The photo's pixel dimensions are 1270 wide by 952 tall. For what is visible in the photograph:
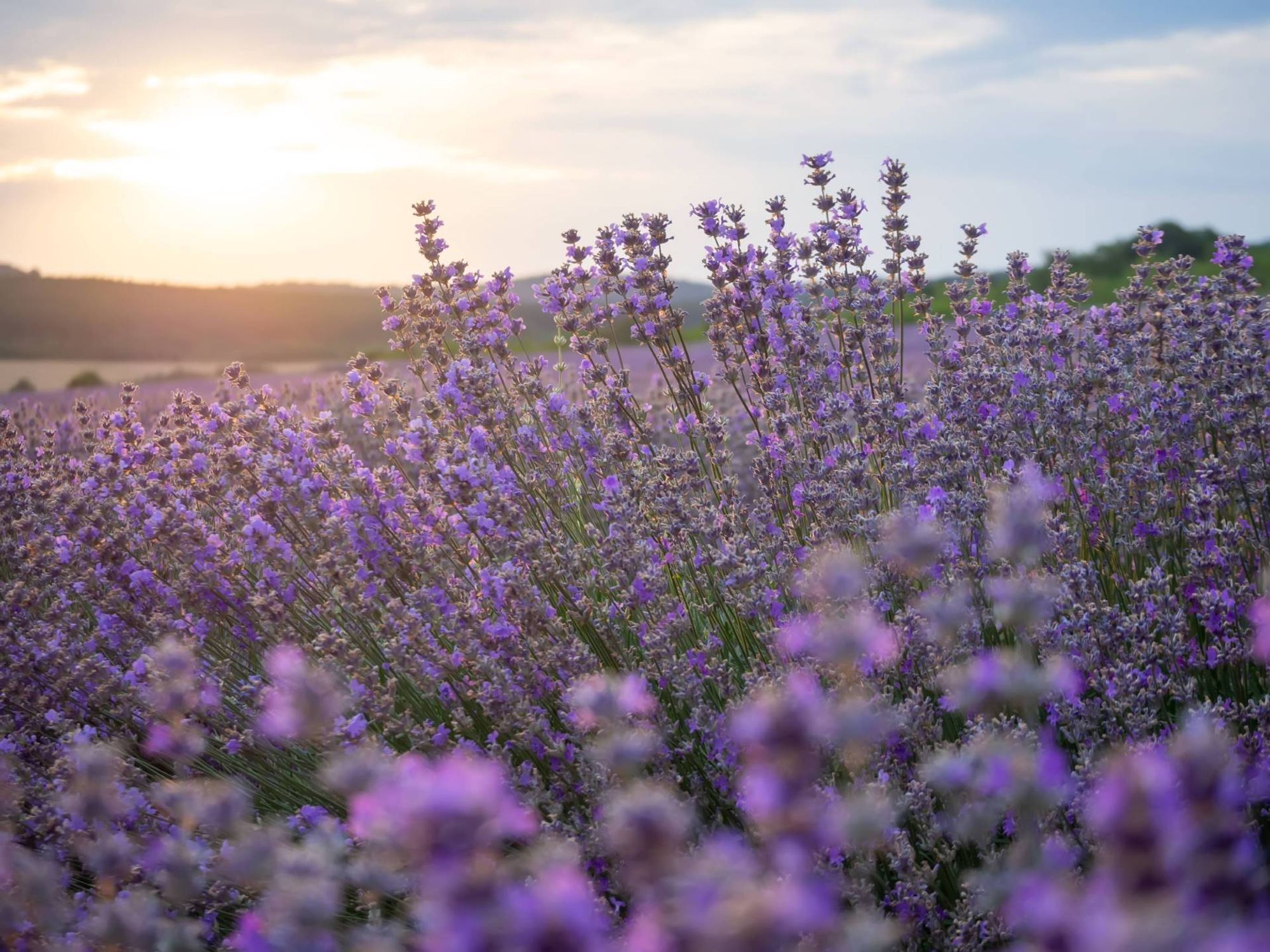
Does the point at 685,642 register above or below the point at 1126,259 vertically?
below

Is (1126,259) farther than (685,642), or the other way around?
(1126,259)

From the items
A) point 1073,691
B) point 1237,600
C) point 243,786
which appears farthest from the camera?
point 243,786

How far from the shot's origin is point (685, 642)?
2807mm

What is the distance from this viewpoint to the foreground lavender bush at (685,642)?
767 mm

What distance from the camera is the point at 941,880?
218cm

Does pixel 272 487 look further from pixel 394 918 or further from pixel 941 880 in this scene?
pixel 941 880

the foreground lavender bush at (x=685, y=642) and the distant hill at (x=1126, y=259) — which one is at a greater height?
the distant hill at (x=1126, y=259)

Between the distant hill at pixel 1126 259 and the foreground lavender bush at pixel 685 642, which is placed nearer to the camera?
the foreground lavender bush at pixel 685 642

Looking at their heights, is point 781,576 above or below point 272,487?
below

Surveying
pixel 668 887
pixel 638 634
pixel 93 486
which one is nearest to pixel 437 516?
pixel 638 634

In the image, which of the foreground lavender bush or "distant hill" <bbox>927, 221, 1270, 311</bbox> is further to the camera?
"distant hill" <bbox>927, 221, 1270, 311</bbox>

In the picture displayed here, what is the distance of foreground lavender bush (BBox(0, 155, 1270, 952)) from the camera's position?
767mm

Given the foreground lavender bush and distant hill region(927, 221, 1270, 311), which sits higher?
distant hill region(927, 221, 1270, 311)

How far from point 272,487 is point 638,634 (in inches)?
49.3
